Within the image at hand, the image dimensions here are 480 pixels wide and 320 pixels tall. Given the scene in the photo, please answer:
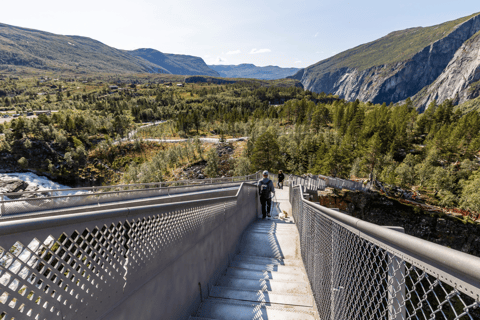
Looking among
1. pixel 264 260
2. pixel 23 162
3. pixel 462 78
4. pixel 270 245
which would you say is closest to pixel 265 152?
pixel 270 245

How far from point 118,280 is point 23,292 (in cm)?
90

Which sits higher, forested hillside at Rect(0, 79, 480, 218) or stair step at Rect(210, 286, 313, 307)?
stair step at Rect(210, 286, 313, 307)

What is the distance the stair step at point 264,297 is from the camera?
12.7 ft

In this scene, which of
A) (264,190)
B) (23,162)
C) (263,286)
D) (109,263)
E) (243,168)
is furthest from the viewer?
(23,162)

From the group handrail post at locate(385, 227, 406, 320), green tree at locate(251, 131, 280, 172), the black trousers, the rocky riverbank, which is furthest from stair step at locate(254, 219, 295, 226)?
the rocky riverbank

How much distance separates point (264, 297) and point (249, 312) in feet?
1.81

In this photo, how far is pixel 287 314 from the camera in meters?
3.47

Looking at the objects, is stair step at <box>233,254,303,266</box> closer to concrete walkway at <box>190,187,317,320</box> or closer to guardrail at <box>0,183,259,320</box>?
concrete walkway at <box>190,187,317,320</box>

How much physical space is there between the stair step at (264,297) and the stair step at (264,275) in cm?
65

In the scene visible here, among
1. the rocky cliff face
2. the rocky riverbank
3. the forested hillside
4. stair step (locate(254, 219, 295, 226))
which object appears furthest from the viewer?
the rocky cliff face

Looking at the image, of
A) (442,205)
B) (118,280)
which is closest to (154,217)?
(118,280)

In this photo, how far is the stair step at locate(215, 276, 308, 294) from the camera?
14.0ft

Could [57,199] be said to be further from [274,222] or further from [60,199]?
[274,222]

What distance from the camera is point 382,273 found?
5.86 feet
